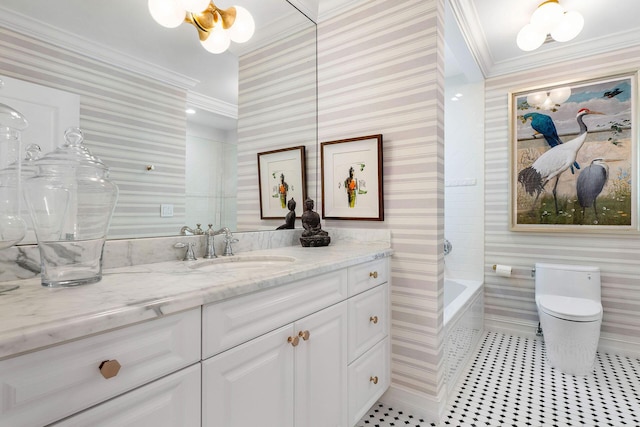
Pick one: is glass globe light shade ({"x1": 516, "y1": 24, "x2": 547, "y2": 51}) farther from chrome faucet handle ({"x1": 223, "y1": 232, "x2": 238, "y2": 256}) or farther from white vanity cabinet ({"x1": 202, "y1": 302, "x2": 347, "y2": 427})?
chrome faucet handle ({"x1": 223, "y1": 232, "x2": 238, "y2": 256})

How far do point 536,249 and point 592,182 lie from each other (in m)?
0.64

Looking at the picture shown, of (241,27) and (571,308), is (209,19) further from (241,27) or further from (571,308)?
(571,308)

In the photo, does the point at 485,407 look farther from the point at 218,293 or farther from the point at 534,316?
the point at 218,293

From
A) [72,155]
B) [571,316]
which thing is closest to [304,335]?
[72,155]

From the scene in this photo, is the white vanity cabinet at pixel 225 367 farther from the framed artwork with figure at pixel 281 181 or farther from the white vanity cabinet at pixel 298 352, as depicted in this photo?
the framed artwork with figure at pixel 281 181

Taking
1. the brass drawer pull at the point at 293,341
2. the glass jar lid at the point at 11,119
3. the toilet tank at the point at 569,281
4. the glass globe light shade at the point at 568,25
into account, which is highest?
the glass globe light shade at the point at 568,25

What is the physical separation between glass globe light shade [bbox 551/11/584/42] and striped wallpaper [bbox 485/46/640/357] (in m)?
0.69

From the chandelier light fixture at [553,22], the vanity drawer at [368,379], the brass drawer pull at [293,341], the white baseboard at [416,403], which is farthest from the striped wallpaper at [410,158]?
the brass drawer pull at [293,341]

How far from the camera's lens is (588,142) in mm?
2457

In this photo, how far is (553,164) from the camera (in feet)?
8.46

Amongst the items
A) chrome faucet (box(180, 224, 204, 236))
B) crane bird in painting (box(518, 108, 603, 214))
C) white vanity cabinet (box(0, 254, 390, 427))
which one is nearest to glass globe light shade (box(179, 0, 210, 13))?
chrome faucet (box(180, 224, 204, 236))

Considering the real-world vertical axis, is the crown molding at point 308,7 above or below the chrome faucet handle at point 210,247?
above

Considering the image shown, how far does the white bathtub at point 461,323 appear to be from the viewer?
1.91m

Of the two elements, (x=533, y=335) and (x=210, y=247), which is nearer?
(x=210, y=247)
